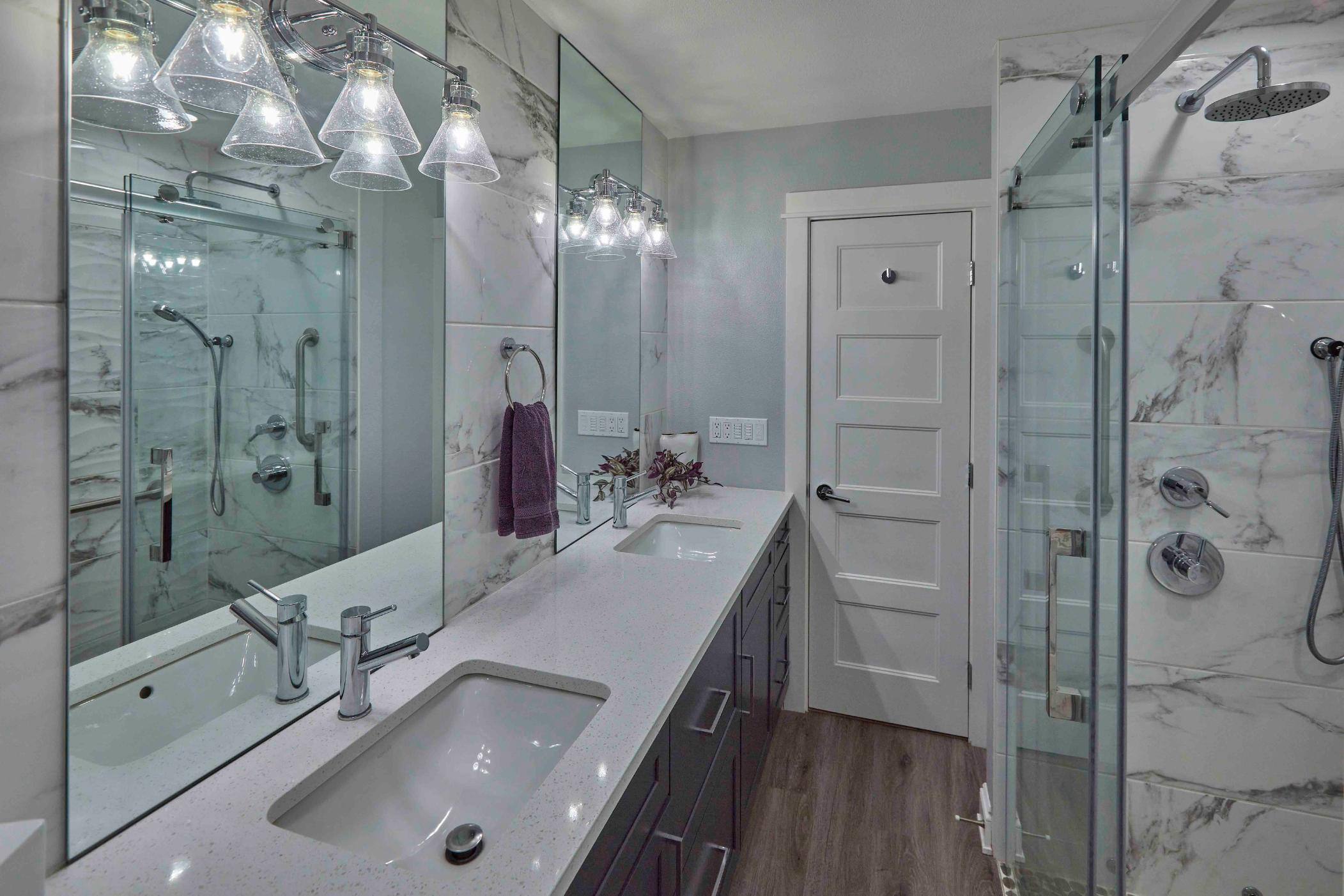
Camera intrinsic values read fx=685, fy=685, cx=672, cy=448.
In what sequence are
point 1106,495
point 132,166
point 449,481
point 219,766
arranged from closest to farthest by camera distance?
point 132,166, point 219,766, point 1106,495, point 449,481

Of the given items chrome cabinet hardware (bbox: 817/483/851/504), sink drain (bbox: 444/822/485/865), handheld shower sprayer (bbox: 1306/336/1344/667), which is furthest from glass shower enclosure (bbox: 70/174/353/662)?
handheld shower sprayer (bbox: 1306/336/1344/667)

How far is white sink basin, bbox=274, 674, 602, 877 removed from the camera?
3.28ft

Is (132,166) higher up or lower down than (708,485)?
higher up

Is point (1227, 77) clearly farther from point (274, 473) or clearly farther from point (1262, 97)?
point (274, 473)

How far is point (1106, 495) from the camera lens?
1119 millimetres

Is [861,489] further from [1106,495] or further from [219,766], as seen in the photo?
[219,766]

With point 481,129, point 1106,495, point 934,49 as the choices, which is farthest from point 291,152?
point 934,49

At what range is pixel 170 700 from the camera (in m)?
0.95

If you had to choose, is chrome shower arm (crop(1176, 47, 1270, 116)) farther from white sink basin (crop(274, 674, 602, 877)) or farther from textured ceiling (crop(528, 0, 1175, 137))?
white sink basin (crop(274, 674, 602, 877))

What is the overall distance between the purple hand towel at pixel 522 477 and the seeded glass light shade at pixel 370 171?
1.96 feet

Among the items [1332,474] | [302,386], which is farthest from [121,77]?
[1332,474]

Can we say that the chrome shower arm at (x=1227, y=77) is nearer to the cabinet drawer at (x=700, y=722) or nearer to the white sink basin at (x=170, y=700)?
the cabinet drawer at (x=700, y=722)

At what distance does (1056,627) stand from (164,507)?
1.60 m

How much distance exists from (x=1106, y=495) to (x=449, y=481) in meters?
1.27
